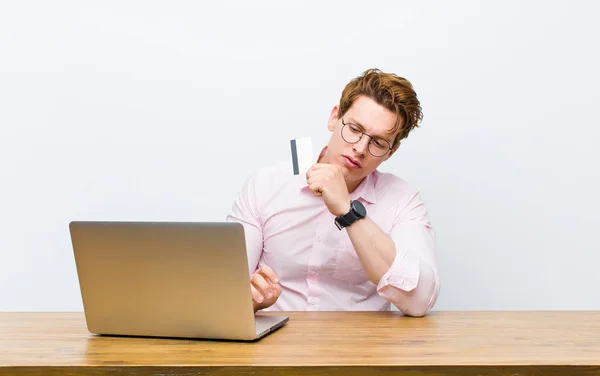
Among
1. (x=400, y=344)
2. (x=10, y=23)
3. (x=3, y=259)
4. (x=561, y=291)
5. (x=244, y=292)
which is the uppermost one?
(x=10, y=23)

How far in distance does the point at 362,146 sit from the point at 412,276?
1.41ft

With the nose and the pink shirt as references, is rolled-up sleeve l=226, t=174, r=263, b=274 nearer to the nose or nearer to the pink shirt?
the pink shirt

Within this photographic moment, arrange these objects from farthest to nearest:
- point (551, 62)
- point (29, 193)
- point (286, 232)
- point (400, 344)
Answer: point (29, 193), point (551, 62), point (286, 232), point (400, 344)

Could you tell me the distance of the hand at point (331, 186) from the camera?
6.79 feet

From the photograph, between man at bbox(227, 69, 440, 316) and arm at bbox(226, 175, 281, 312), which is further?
arm at bbox(226, 175, 281, 312)

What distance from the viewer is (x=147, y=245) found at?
1546mm

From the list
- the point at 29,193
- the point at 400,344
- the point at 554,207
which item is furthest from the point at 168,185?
the point at 400,344

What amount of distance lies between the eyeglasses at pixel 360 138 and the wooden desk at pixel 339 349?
0.55 m

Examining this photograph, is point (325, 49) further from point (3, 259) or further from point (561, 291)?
point (3, 259)

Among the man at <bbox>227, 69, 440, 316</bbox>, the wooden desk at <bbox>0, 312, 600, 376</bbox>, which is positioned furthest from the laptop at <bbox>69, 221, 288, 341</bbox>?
the man at <bbox>227, 69, 440, 316</bbox>

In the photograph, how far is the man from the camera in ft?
7.39

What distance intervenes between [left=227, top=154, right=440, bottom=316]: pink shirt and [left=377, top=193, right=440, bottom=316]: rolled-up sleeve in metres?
0.11

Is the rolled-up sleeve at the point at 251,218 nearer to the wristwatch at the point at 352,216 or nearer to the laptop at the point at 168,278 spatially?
the wristwatch at the point at 352,216

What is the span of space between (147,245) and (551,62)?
192 cm
